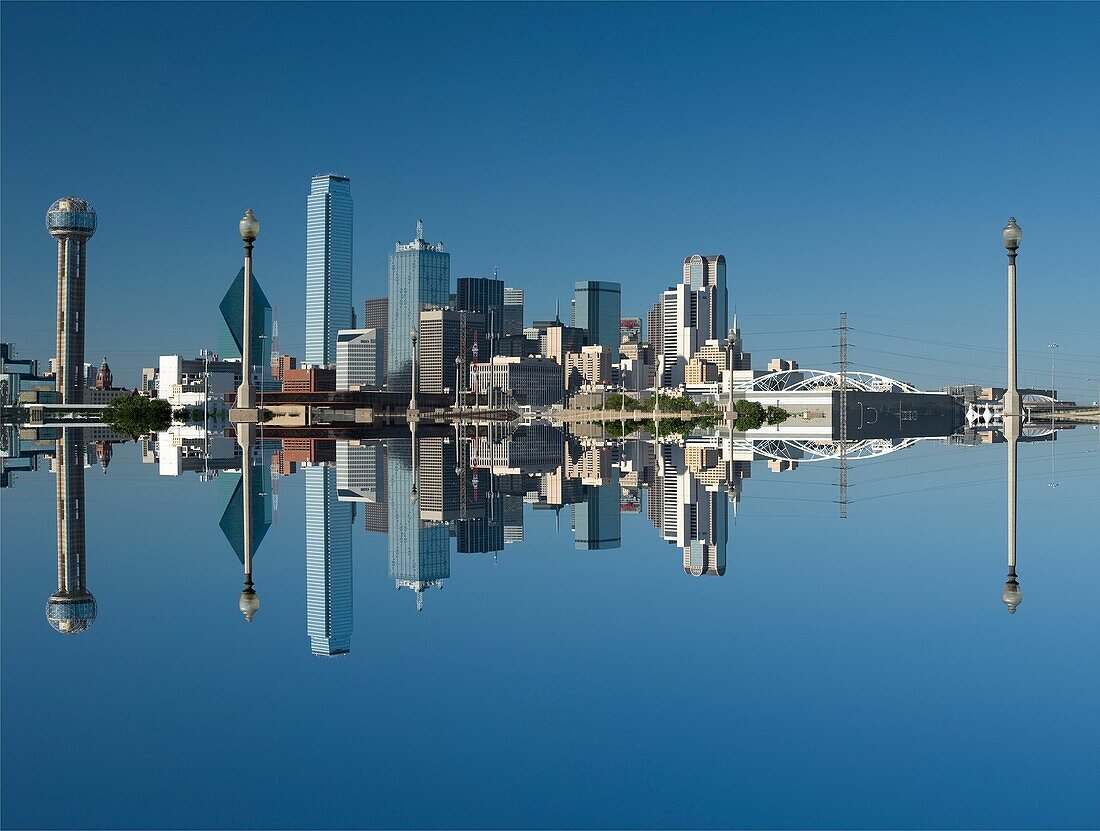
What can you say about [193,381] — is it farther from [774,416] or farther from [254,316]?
[774,416]

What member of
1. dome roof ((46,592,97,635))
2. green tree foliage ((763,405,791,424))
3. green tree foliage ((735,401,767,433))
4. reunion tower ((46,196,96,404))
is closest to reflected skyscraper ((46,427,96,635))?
dome roof ((46,592,97,635))

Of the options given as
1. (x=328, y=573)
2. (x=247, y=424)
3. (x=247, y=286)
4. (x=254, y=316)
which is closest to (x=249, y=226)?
(x=247, y=286)

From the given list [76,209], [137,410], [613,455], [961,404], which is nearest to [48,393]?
[76,209]

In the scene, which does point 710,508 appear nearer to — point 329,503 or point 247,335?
point 329,503

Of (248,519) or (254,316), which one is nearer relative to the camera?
(248,519)

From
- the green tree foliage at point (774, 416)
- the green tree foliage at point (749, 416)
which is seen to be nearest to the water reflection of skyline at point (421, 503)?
the green tree foliage at point (749, 416)

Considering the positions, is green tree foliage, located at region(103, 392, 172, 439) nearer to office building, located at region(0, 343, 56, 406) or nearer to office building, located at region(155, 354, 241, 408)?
office building, located at region(155, 354, 241, 408)
